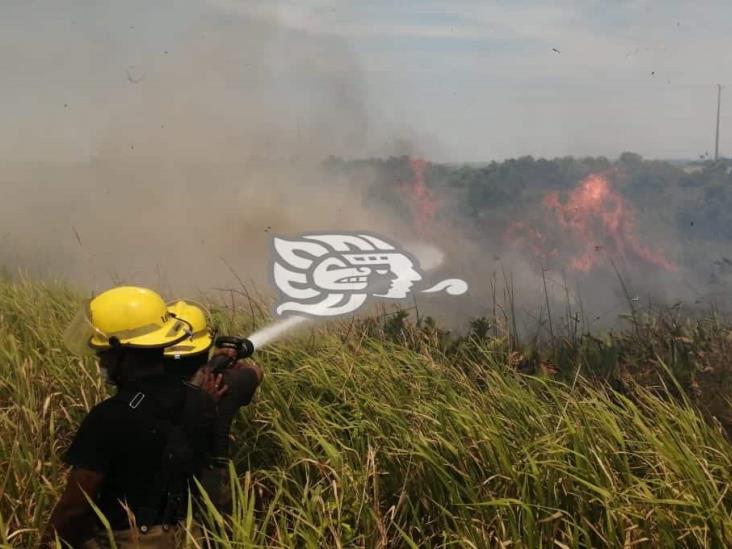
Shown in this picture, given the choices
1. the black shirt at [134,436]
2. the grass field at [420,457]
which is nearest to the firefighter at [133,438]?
the black shirt at [134,436]

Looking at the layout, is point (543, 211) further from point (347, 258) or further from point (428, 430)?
point (428, 430)

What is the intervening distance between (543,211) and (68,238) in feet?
31.1

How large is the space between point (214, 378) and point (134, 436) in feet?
1.80

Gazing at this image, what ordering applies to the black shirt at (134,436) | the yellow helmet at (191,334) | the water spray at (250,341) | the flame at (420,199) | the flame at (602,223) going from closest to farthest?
the black shirt at (134,436)
the yellow helmet at (191,334)
the water spray at (250,341)
the flame at (602,223)
the flame at (420,199)

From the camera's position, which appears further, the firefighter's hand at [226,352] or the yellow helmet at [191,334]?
the firefighter's hand at [226,352]

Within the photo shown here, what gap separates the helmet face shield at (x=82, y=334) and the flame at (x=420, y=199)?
1335 centimetres

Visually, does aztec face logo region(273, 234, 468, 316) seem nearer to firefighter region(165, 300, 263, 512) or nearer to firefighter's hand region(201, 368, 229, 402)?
firefighter region(165, 300, 263, 512)

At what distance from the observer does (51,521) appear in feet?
9.32

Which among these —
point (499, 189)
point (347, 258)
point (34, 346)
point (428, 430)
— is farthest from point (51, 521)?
point (499, 189)

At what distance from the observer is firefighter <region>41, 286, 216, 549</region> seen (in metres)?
2.71

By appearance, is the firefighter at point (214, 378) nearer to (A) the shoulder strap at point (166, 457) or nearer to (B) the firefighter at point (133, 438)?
(B) the firefighter at point (133, 438)

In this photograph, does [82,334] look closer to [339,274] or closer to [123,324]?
[123,324]

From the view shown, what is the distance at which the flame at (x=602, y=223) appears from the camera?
15.4m

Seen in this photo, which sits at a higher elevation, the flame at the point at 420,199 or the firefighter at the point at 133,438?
the firefighter at the point at 133,438
